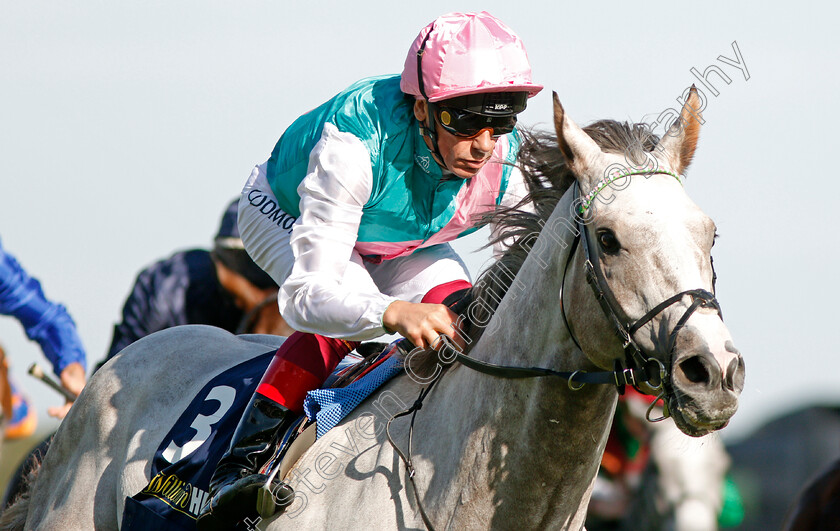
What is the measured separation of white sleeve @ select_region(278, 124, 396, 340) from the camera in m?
2.91

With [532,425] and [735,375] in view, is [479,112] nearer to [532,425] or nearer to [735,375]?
[532,425]

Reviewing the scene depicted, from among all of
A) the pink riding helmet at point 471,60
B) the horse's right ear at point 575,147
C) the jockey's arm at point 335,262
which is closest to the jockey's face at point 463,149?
the pink riding helmet at point 471,60

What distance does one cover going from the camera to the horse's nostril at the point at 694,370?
7.32 feet

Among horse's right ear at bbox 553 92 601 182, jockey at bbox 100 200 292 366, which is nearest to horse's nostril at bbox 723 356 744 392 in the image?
horse's right ear at bbox 553 92 601 182

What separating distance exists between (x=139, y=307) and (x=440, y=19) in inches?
179

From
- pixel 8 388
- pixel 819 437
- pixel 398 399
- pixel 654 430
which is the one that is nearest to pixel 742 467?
pixel 819 437

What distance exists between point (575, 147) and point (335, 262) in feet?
2.87

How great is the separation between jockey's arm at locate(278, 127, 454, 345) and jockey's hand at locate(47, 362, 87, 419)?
311cm

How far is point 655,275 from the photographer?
235cm

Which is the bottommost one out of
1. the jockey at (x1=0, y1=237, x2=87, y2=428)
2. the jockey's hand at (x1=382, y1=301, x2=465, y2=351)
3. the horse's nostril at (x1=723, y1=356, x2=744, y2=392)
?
the jockey at (x1=0, y1=237, x2=87, y2=428)

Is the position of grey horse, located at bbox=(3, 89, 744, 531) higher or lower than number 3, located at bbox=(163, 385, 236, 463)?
higher

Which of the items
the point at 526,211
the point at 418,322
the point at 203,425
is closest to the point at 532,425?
the point at 418,322

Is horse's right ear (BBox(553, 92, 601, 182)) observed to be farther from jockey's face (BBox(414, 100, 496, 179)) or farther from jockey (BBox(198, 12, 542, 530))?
jockey's face (BBox(414, 100, 496, 179))

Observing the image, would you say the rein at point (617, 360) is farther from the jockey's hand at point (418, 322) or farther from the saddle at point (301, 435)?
the saddle at point (301, 435)
